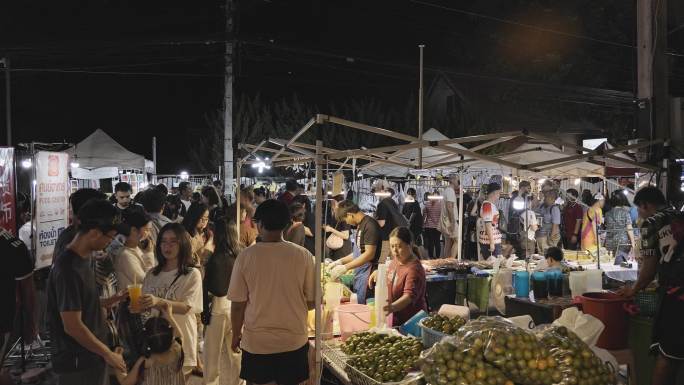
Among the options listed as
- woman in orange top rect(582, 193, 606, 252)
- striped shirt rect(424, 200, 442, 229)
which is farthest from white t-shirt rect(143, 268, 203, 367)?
striped shirt rect(424, 200, 442, 229)

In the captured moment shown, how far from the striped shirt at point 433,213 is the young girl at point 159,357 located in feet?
31.8

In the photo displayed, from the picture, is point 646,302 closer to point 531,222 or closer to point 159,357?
point 159,357

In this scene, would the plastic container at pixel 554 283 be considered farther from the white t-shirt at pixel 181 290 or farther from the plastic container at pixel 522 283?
the white t-shirt at pixel 181 290

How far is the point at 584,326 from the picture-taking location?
343cm

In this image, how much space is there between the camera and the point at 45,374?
6.05 metres

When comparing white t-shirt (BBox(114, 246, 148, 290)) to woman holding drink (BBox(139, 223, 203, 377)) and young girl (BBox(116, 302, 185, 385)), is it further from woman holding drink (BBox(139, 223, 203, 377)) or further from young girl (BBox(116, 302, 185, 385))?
young girl (BBox(116, 302, 185, 385))

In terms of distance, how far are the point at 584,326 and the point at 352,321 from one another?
73.4 inches

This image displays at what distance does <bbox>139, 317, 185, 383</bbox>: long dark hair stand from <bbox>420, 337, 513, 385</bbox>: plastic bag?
6.68 ft

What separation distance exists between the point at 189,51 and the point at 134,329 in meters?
13.4

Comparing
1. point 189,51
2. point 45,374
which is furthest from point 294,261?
point 189,51

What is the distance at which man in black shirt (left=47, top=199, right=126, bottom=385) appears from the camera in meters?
3.18

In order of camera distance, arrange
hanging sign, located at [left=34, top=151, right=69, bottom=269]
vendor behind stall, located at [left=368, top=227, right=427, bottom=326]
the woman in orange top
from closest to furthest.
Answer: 1. vendor behind stall, located at [left=368, top=227, right=427, bottom=326]
2. hanging sign, located at [left=34, top=151, right=69, bottom=269]
3. the woman in orange top

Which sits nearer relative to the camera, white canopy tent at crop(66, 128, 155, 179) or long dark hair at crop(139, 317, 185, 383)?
long dark hair at crop(139, 317, 185, 383)

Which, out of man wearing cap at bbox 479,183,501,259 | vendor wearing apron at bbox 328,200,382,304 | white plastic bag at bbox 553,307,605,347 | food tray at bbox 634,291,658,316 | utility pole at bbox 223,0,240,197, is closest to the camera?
white plastic bag at bbox 553,307,605,347
